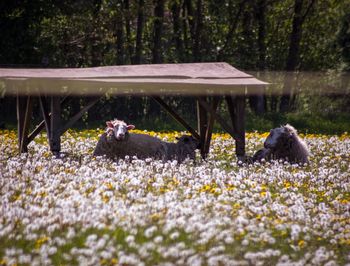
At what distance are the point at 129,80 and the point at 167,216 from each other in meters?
6.78

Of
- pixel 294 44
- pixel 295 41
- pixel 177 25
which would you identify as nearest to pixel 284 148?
pixel 177 25

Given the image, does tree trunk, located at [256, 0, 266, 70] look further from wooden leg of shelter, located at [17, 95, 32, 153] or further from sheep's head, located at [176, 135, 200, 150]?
wooden leg of shelter, located at [17, 95, 32, 153]

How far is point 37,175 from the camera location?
1142 cm

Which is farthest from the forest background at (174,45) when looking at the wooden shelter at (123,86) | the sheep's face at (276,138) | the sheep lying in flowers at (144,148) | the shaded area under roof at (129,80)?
the sheep's face at (276,138)

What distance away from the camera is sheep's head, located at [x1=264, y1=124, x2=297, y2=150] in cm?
1641

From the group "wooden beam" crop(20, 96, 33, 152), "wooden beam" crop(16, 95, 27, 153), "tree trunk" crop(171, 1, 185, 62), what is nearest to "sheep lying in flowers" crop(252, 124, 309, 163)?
"wooden beam" crop(20, 96, 33, 152)

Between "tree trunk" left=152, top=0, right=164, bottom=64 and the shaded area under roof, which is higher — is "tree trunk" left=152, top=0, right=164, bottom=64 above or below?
below

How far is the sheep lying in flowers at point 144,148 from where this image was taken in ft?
50.9

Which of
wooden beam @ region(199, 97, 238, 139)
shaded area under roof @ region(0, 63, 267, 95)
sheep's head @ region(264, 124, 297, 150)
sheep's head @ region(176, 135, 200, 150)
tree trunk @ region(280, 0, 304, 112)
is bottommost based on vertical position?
tree trunk @ region(280, 0, 304, 112)

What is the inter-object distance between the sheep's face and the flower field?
3.00 metres

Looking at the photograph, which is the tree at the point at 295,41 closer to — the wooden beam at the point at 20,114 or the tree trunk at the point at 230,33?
the tree trunk at the point at 230,33

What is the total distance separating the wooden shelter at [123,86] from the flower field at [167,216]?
2.41m

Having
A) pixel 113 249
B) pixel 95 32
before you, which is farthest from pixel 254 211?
pixel 95 32

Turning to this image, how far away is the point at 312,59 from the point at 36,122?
2186cm
